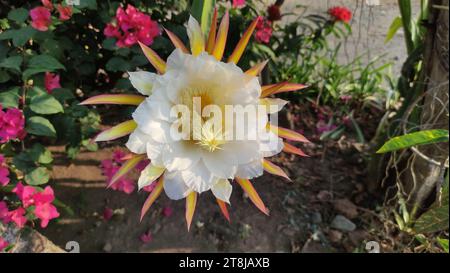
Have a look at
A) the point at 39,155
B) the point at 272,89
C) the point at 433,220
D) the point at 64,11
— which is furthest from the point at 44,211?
the point at 433,220

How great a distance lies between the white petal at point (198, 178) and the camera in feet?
1.91

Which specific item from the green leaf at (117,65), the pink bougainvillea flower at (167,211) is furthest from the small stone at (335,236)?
the green leaf at (117,65)

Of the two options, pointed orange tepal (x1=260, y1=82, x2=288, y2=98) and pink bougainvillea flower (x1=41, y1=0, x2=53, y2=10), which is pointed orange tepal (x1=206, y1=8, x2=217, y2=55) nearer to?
pointed orange tepal (x1=260, y1=82, x2=288, y2=98)

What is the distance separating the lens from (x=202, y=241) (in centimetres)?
137

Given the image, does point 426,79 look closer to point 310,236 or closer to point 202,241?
point 310,236

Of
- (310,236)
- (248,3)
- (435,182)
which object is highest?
(248,3)

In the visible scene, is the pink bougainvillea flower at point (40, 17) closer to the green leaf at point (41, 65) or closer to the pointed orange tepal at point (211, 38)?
the green leaf at point (41, 65)

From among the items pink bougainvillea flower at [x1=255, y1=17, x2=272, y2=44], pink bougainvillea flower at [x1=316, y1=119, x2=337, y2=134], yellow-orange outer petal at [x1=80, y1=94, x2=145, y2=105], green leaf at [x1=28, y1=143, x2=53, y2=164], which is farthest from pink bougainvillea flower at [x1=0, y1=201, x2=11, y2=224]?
pink bougainvillea flower at [x1=316, y1=119, x2=337, y2=134]

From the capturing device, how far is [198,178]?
0.59 m

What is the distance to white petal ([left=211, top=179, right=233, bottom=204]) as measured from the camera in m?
0.61

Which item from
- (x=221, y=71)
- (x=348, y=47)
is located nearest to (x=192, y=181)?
(x=221, y=71)

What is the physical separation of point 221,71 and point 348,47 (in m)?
1.70

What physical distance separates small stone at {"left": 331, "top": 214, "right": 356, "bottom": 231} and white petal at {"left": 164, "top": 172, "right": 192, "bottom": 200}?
996mm

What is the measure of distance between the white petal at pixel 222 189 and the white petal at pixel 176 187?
0.04 m
